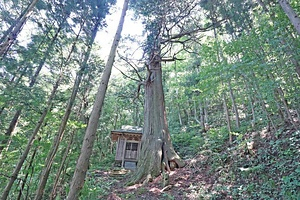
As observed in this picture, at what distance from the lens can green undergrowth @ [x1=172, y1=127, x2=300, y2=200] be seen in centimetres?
457

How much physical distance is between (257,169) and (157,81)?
20.2 ft

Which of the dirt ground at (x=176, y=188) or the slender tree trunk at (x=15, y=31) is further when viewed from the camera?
the dirt ground at (x=176, y=188)

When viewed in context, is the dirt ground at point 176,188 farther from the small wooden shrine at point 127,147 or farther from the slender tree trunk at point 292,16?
the small wooden shrine at point 127,147

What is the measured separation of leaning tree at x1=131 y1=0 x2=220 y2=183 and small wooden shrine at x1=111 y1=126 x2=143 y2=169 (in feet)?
15.9

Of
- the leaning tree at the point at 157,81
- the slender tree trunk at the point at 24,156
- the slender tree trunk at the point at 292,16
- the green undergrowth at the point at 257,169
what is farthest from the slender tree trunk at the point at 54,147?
the slender tree trunk at the point at 292,16

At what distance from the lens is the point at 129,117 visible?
896 inches

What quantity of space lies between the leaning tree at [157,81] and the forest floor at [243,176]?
0.57m

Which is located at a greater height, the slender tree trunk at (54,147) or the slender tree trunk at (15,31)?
the slender tree trunk at (15,31)

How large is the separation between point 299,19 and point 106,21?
594 cm

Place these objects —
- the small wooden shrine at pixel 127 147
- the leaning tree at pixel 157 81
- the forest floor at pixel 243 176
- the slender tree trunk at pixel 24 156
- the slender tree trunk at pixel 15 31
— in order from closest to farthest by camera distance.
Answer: the slender tree trunk at pixel 15 31 → the forest floor at pixel 243 176 → the slender tree trunk at pixel 24 156 → the leaning tree at pixel 157 81 → the small wooden shrine at pixel 127 147

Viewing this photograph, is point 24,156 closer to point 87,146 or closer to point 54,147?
point 54,147

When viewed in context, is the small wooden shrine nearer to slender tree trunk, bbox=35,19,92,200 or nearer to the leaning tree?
the leaning tree

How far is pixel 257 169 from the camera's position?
5.50m

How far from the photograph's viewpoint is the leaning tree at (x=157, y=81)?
309 inches
